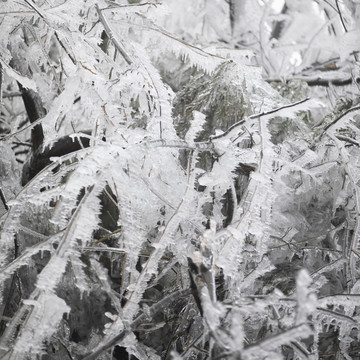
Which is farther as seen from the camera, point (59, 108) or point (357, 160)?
point (357, 160)

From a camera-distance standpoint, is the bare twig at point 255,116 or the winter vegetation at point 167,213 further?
the bare twig at point 255,116

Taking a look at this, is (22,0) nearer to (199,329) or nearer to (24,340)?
(24,340)

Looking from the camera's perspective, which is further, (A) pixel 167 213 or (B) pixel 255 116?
(A) pixel 167 213

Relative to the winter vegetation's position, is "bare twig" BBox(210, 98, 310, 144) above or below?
above

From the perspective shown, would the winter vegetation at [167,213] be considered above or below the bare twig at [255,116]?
below

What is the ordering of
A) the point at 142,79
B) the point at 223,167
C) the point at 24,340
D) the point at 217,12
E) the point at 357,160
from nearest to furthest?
the point at 24,340 < the point at 223,167 < the point at 142,79 < the point at 357,160 < the point at 217,12

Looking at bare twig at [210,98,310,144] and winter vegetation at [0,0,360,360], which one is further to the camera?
bare twig at [210,98,310,144]

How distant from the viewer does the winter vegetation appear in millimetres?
749

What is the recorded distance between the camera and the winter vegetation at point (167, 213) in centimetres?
75

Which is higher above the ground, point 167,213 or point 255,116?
point 255,116

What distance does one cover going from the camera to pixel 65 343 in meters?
1.02

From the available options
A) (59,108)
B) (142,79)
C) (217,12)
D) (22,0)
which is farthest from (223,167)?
(217,12)

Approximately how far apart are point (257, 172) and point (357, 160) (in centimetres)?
53

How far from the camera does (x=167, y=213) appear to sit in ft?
3.55
